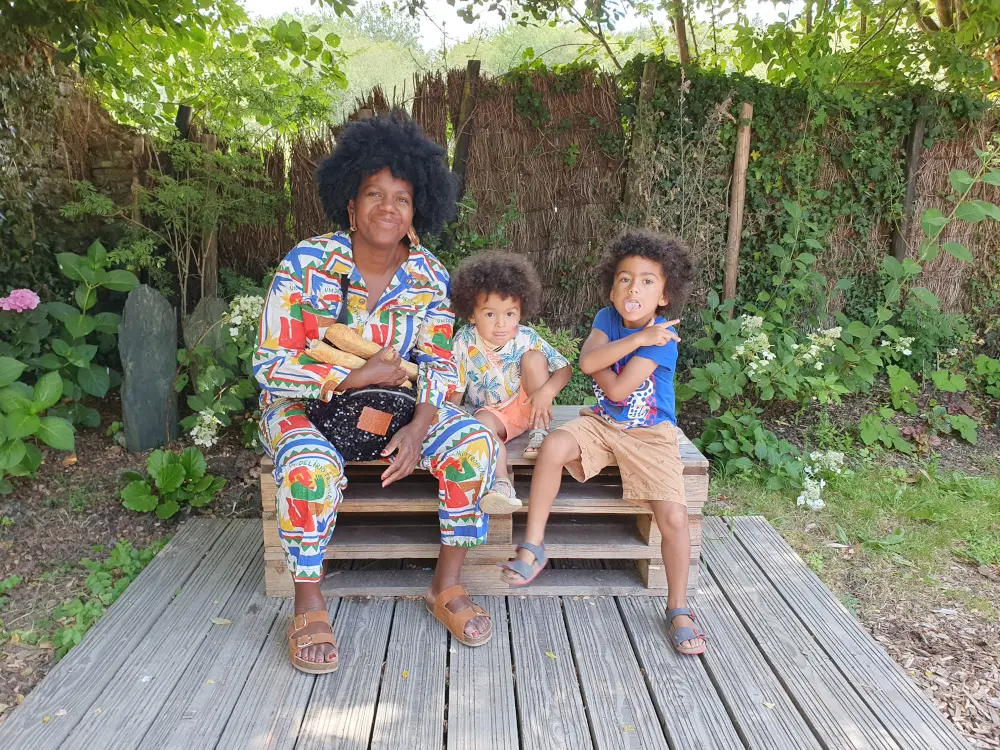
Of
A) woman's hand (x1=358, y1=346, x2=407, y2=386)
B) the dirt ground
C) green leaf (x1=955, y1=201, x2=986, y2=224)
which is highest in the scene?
green leaf (x1=955, y1=201, x2=986, y2=224)

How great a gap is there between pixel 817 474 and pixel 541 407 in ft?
6.41

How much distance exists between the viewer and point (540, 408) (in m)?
2.79

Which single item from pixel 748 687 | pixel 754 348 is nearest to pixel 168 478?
pixel 748 687

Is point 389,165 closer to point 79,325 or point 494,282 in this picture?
point 494,282

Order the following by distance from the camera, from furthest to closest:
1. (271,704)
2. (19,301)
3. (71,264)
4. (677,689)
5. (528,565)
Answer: (71,264)
(19,301)
(528,565)
(677,689)
(271,704)

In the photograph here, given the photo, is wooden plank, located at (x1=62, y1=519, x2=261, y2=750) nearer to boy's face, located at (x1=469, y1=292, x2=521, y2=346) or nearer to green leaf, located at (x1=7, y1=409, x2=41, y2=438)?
green leaf, located at (x1=7, y1=409, x2=41, y2=438)

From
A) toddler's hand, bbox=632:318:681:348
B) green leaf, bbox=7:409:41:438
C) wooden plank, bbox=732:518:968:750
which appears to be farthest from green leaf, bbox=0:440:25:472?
wooden plank, bbox=732:518:968:750

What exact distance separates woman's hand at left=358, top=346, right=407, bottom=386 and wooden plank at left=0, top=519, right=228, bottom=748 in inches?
44.4

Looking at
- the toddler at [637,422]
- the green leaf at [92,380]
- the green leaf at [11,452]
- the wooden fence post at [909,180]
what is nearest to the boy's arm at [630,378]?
the toddler at [637,422]

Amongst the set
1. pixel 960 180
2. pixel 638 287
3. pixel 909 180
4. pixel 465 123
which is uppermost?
pixel 465 123

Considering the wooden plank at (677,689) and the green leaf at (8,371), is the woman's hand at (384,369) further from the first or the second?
the green leaf at (8,371)

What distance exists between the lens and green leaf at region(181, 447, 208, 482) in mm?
3301

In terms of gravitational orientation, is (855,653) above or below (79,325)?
below

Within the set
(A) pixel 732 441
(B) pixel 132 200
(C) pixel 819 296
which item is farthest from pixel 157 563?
(C) pixel 819 296
